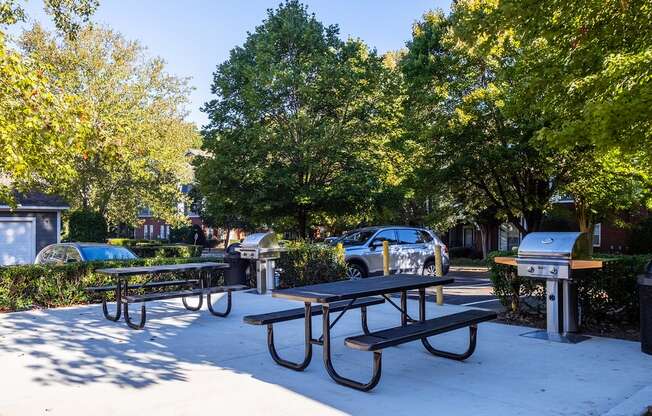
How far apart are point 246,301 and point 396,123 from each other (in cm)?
1025

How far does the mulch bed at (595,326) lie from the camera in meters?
7.45

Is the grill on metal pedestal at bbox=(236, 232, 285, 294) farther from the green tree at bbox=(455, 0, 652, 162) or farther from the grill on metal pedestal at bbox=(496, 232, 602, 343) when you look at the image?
the green tree at bbox=(455, 0, 652, 162)

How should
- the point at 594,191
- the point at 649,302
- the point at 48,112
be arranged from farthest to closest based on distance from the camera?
the point at 594,191
the point at 48,112
the point at 649,302

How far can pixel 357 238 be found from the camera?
15.0 m

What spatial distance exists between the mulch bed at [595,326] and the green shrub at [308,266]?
5290mm

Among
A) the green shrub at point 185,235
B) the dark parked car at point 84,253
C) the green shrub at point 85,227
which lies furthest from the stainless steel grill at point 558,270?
the green shrub at point 185,235

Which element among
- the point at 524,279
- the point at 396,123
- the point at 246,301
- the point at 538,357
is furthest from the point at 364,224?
the point at 538,357

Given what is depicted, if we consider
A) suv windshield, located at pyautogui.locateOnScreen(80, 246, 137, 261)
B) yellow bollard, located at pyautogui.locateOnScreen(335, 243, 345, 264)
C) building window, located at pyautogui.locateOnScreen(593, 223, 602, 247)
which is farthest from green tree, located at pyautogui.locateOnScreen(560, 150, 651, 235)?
suv windshield, located at pyautogui.locateOnScreen(80, 246, 137, 261)

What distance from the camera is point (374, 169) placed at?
708 inches

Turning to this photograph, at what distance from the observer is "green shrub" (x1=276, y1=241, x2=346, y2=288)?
1323 cm

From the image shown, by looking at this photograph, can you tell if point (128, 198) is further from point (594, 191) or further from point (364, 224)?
point (594, 191)

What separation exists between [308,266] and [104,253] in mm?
4955

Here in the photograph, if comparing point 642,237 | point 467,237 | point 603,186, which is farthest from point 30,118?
point 467,237

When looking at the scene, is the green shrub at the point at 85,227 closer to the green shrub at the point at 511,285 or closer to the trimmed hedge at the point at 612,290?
the green shrub at the point at 511,285
